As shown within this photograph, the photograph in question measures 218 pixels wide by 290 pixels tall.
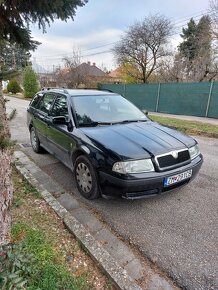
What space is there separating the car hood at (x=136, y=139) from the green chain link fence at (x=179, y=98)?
8.77 metres

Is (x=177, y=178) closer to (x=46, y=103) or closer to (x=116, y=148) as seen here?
(x=116, y=148)

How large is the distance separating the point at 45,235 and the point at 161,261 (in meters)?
1.26

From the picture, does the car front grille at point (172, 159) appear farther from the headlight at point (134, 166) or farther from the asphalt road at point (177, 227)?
the asphalt road at point (177, 227)

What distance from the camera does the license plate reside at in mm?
2762

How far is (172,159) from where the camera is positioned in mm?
2863

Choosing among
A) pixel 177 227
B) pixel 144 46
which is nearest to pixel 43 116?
pixel 177 227

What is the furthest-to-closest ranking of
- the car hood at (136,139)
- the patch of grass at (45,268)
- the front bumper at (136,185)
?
the car hood at (136,139) < the front bumper at (136,185) < the patch of grass at (45,268)

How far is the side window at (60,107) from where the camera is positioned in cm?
392

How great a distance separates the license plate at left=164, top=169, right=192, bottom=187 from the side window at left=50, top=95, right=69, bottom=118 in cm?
199

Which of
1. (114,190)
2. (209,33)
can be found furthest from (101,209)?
(209,33)

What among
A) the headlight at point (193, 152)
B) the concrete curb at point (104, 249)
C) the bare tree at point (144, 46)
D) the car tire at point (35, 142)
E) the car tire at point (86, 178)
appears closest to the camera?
the concrete curb at point (104, 249)

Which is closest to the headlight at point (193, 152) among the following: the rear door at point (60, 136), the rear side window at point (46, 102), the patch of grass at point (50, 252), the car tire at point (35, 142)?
the rear door at point (60, 136)

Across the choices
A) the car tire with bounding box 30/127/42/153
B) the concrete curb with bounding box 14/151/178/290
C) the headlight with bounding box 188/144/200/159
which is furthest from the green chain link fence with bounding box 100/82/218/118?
the concrete curb with bounding box 14/151/178/290

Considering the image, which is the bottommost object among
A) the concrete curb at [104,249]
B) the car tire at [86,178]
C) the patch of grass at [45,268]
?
the concrete curb at [104,249]
